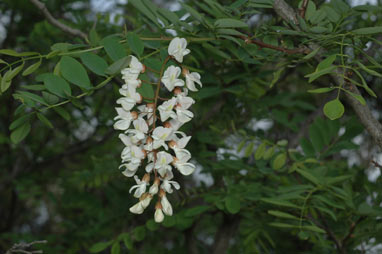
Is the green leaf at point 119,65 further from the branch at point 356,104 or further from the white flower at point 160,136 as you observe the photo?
the branch at point 356,104

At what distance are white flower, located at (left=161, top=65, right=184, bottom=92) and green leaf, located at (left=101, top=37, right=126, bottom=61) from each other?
122 mm

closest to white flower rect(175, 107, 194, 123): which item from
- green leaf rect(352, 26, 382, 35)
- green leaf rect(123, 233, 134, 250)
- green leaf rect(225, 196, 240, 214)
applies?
green leaf rect(352, 26, 382, 35)

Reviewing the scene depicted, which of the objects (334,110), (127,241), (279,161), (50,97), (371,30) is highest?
(371,30)

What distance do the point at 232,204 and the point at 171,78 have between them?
567mm

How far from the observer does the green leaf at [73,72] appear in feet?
2.85

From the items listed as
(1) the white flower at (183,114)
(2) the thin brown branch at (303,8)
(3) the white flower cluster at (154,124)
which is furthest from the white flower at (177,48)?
(2) the thin brown branch at (303,8)

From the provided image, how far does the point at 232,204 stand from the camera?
122 cm

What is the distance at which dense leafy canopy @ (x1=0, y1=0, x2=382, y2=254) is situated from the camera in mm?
887

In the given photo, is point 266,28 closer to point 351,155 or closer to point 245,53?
A: point 245,53

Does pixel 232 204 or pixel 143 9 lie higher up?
pixel 143 9

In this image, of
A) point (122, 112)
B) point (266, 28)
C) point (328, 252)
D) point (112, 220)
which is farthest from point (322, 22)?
point (112, 220)

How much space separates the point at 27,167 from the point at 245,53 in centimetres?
165

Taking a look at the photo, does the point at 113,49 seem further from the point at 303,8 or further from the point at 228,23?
the point at 303,8

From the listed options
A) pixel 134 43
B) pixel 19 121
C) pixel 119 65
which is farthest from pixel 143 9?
pixel 19 121
